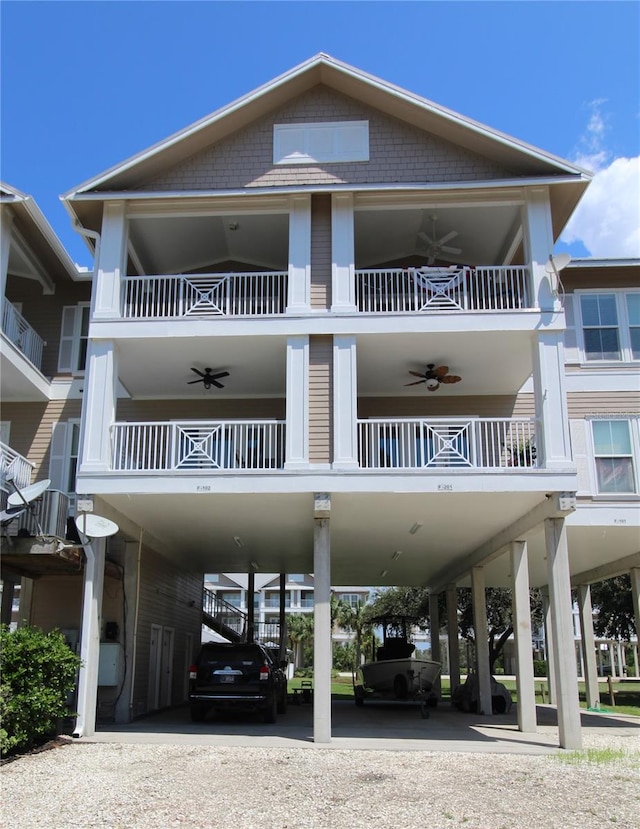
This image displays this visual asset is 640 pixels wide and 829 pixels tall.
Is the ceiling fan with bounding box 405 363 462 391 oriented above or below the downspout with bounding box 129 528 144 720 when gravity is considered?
above

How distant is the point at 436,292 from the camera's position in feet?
46.6

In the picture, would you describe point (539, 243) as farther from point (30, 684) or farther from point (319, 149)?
point (30, 684)

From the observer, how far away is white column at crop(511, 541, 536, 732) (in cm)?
1412

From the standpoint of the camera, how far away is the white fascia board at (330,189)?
1403 cm

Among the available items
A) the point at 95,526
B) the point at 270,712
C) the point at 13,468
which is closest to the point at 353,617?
the point at 270,712

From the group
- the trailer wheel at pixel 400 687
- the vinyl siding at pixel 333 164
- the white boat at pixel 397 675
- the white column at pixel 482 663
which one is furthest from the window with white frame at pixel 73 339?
the trailer wheel at pixel 400 687

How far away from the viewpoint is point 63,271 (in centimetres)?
1792

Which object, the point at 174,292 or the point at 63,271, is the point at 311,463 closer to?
the point at 174,292

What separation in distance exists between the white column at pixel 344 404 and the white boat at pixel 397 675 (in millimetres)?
7894

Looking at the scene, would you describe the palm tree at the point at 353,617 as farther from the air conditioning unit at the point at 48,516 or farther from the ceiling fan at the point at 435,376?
the ceiling fan at the point at 435,376

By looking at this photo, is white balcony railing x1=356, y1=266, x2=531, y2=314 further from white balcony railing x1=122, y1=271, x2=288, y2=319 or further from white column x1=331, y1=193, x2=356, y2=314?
white balcony railing x1=122, y1=271, x2=288, y2=319

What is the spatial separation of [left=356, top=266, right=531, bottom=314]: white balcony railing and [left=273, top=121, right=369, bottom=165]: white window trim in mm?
2230

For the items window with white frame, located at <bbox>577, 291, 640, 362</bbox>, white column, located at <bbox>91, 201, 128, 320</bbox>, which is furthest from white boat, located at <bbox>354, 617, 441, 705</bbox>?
white column, located at <bbox>91, 201, 128, 320</bbox>

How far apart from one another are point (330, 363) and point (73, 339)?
723cm
